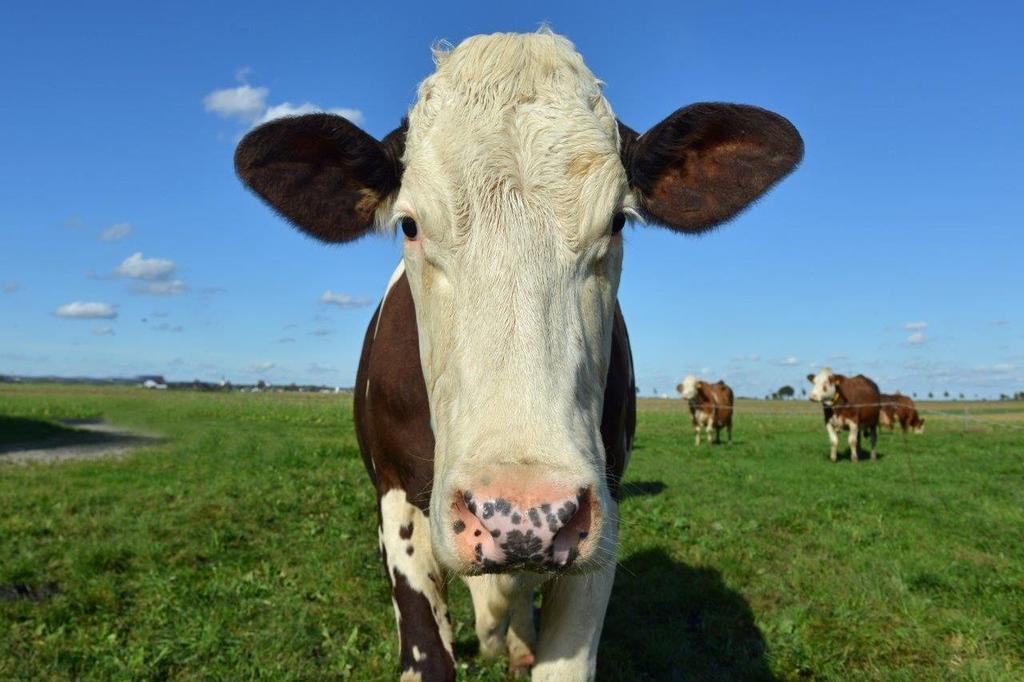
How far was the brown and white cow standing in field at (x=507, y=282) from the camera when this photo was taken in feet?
6.91

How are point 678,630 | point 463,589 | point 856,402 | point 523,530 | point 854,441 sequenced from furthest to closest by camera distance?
1. point 856,402
2. point 854,441
3. point 463,589
4. point 678,630
5. point 523,530

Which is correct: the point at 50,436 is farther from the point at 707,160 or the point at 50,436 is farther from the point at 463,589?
the point at 707,160

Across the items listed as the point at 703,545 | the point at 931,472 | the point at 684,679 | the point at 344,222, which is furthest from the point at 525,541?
the point at 931,472

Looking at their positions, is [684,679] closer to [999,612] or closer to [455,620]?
[455,620]

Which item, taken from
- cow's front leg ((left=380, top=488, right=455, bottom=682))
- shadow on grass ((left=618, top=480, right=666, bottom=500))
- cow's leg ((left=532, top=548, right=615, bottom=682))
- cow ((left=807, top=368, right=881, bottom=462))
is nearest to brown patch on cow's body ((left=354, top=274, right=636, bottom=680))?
cow's front leg ((left=380, top=488, right=455, bottom=682))

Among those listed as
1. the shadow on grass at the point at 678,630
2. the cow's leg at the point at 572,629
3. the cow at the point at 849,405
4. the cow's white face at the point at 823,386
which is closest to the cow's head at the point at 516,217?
the cow's leg at the point at 572,629

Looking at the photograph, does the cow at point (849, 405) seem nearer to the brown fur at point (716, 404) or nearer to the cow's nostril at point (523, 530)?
the brown fur at point (716, 404)

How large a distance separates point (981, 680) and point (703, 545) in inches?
130

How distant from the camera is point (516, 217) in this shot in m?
2.50

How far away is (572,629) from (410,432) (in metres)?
1.03

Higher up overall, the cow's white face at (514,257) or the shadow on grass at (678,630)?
the cow's white face at (514,257)

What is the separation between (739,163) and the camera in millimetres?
3166

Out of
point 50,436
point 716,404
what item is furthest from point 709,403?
point 50,436

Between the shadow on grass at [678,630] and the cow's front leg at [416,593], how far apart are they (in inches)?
64.5
